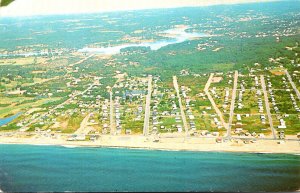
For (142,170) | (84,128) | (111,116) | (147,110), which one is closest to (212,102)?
(147,110)

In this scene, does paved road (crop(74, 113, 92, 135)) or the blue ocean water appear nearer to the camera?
the blue ocean water

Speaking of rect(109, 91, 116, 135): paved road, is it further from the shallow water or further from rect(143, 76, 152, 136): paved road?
the shallow water

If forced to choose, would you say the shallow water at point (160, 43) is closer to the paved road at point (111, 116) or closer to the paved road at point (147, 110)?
the paved road at point (147, 110)

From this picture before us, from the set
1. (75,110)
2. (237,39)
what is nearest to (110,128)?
(75,110)

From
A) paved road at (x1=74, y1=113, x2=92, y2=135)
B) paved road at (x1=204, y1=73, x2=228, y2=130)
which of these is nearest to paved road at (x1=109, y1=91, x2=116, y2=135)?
paved road at (x1=74, y1=113, x2=92, y2=135)

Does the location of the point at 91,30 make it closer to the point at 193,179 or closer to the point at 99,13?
the point at 99,13

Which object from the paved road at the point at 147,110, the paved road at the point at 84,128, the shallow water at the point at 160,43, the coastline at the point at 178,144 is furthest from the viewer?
the shallow water at the point at 160,43

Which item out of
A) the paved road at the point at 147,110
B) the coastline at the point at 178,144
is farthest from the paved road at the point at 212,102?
the paved road at the point at 147,110

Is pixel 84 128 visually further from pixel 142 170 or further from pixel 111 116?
pixel 142 170
